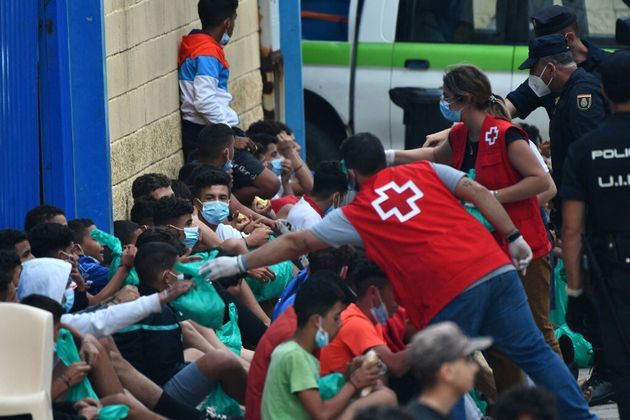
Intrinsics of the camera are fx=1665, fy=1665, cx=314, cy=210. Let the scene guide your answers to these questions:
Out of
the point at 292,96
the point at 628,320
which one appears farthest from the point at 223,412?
the point at 292,96

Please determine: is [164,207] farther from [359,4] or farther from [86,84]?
[359,4]

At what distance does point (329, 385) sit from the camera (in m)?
6.90

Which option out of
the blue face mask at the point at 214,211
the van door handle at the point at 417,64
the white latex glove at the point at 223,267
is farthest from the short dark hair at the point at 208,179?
the van door handle at the point at 417,64

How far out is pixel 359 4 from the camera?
581 inches

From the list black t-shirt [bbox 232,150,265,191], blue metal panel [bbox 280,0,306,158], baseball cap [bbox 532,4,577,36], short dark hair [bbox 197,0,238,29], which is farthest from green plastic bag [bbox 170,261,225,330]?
blue metal panel [bbox 280,0,306,158]

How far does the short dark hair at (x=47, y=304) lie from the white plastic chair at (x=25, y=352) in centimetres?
24

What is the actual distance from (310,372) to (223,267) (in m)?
0.69

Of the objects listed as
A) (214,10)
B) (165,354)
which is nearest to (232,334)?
(165,354)

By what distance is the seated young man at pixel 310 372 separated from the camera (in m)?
6.67

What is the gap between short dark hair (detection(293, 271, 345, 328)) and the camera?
676 cm

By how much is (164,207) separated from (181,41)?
3.15 m

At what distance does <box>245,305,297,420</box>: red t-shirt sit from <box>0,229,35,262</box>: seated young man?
1348 mm

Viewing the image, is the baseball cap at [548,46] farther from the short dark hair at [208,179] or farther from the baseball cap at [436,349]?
the baseball cap at [436,349]

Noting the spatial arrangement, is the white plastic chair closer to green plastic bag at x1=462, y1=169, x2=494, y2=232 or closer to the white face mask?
green plastic bag at x1=462, y1=169, x2=494, y2=232
